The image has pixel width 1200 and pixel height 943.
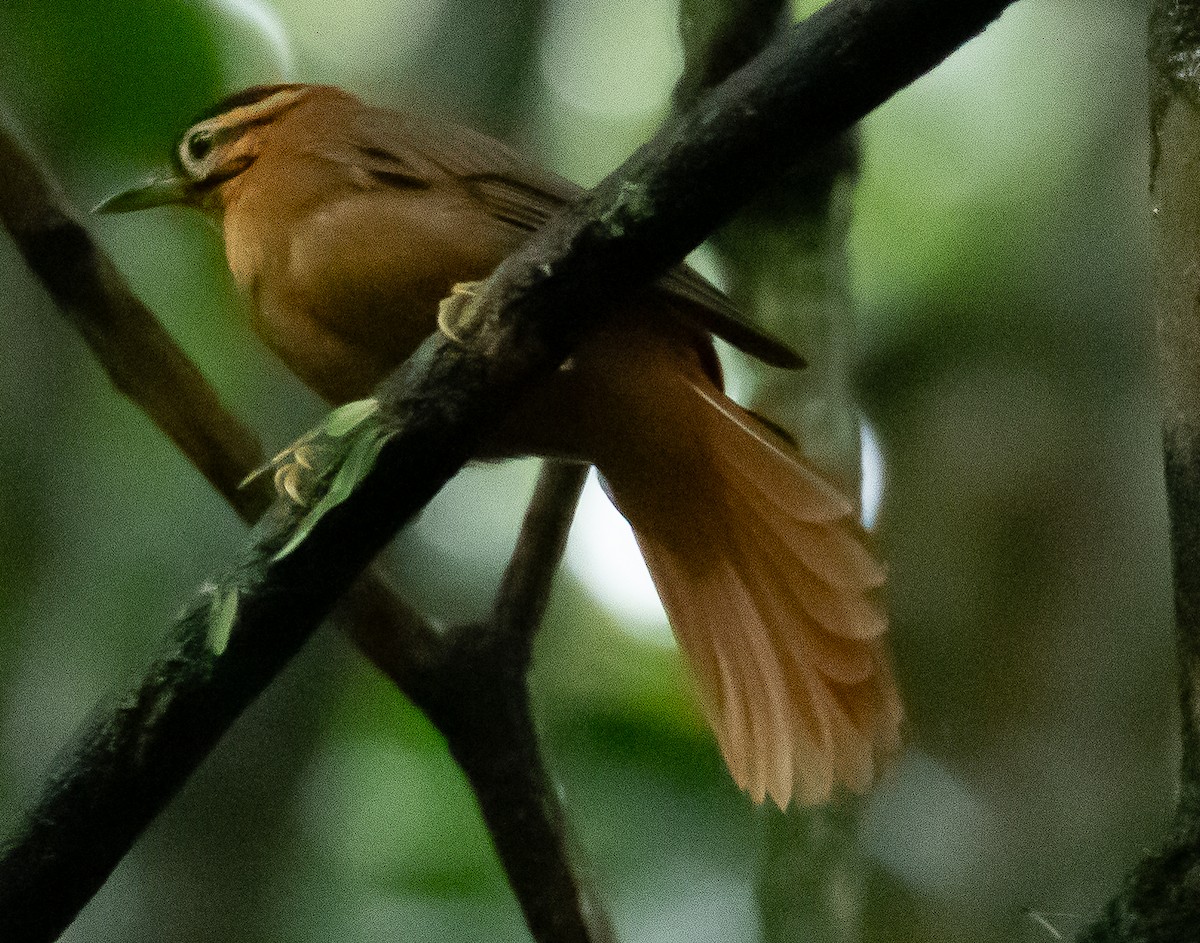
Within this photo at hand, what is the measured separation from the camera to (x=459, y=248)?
1735 millimetres

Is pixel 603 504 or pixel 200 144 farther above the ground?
pixel 200 144

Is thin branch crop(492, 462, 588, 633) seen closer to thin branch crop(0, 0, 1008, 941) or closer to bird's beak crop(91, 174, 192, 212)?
thin branch crop(0, 0, 1008, 941)

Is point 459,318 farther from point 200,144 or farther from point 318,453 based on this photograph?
point 200,144

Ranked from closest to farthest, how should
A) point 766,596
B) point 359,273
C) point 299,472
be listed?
point 299,472 < point 359,273 < point 766,596

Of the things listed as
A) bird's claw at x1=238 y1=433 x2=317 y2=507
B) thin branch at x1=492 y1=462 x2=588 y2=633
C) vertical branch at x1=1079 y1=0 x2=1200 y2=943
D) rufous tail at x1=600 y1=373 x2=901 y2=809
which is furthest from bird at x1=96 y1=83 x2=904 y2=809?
vertical branch at x1=1079 y1=0 x2=1200 y2=943

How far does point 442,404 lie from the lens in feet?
4.44

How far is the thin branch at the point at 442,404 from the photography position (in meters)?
1.17

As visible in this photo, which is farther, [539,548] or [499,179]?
[539,548]

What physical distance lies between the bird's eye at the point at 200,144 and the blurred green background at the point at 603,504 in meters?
0.09

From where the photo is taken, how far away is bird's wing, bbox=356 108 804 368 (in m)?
1.66

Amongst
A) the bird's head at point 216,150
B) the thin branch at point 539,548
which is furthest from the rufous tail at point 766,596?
the bird's head at point 216,150

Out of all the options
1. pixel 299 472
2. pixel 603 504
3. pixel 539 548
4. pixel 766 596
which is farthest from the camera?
pixel 603 504

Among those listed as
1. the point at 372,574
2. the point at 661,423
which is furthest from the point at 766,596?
the point at 372,574

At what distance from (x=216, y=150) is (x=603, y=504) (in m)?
0.80
